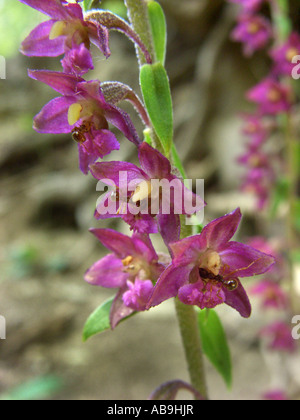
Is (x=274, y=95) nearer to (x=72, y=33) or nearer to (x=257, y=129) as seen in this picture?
(x=257, y=129)

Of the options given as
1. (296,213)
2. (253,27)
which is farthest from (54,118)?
(253,27)

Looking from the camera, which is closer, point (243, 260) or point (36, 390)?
point (243, 260)

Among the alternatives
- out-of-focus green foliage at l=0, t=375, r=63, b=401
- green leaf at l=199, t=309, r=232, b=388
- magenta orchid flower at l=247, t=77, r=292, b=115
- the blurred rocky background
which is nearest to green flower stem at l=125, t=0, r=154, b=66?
green leaf at l=199, t=309, r=232, b=388

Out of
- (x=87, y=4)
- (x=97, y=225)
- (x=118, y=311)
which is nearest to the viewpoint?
(x=87, y=4)

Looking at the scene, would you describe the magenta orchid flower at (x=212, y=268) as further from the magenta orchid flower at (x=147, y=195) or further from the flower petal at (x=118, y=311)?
the flower petal at (x=118, y=311)

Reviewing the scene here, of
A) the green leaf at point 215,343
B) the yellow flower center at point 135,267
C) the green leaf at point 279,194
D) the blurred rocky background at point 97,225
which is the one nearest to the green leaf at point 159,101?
the yellow flower center at point 135,267

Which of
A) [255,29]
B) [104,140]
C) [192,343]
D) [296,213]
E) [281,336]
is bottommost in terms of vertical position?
[192,343]
